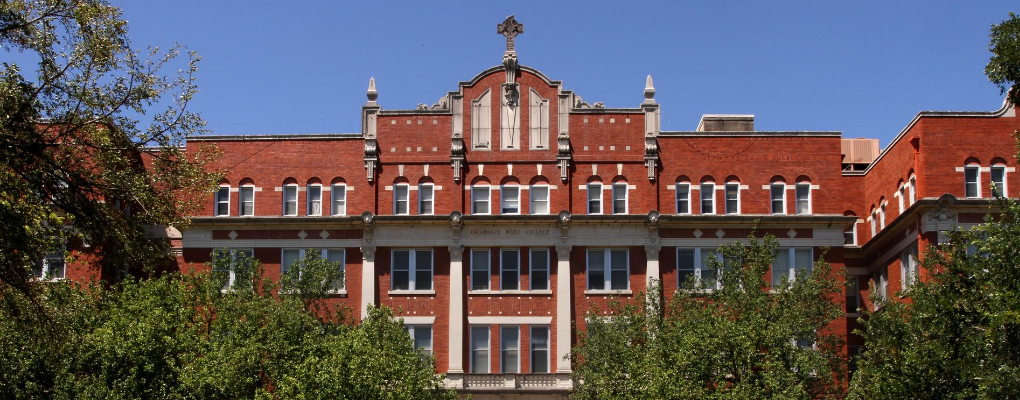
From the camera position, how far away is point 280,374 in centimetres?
4656

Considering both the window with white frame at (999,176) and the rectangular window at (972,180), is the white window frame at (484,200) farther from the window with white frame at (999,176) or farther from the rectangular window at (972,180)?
the window with white frame at (999,176)

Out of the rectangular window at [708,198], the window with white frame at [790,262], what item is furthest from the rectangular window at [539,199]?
the window with white frame at [790,262]

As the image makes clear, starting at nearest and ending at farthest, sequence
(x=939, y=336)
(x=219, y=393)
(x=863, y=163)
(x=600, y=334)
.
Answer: (x=939, y=336) → (x=219, y=393) → (x=600, y=334) → (x=863, y=163)

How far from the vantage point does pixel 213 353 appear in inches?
1813

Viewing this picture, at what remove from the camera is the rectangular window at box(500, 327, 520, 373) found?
5556 cm

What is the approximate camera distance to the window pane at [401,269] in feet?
186

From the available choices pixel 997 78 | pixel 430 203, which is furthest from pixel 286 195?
pixel 997 78

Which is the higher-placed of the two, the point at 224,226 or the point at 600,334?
the point at 224,226

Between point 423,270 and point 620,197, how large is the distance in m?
9.28

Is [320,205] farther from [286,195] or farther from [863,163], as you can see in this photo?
[863,163]

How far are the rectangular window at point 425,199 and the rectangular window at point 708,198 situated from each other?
1194cm

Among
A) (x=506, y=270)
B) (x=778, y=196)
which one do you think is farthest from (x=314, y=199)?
(x=778, y=196)

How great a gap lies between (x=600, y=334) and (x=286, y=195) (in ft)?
53.9

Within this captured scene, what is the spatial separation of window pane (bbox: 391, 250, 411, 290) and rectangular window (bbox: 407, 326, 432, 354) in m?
1.91
